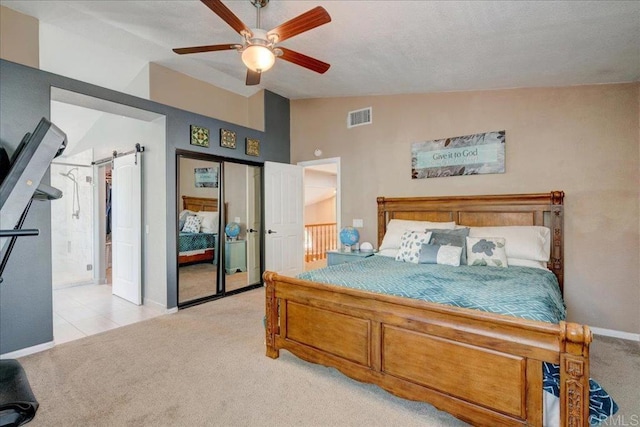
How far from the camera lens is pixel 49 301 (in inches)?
116

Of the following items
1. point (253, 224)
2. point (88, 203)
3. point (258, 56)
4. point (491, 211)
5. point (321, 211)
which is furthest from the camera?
point (321, 211)

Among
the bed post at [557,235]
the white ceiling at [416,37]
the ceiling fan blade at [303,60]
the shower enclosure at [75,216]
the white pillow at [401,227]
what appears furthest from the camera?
the shower enclosure at [75,216]

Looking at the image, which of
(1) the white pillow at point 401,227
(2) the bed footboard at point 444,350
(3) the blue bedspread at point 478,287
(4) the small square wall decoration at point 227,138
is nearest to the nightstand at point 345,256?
(1) the white pillow at point 401,227

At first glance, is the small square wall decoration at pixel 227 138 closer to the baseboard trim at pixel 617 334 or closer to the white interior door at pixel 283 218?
the white interior door at pixel 283 218

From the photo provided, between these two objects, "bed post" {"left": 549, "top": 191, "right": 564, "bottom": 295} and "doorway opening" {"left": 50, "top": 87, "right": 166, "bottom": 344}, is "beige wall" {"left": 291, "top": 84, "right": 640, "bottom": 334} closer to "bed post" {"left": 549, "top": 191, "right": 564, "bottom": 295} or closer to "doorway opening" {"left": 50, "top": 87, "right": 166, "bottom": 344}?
"bed post" {"left": 549, "top": 191, "right": 564, "bottom": 295}

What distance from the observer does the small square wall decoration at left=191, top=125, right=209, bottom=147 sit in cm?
411

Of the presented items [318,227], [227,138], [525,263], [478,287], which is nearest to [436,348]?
[478,287]

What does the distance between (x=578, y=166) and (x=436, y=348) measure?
2.73 meters

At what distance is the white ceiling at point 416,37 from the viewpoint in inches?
85.1

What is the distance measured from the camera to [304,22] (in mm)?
2117

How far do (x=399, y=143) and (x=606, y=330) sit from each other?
9.97 feet

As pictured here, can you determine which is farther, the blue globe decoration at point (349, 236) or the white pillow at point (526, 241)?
the blue globe decoration at point (349, 236)

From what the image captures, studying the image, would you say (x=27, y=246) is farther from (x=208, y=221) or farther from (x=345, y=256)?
(x=345, y=256)

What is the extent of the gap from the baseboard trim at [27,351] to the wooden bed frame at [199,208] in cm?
147
